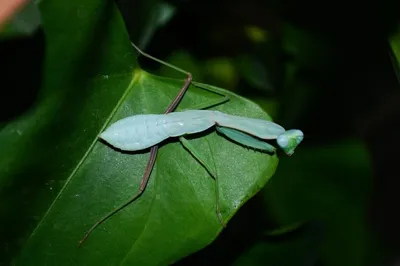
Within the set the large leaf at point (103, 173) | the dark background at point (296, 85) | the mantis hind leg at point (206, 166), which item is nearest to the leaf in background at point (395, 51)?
the dark background at point (296, 85)

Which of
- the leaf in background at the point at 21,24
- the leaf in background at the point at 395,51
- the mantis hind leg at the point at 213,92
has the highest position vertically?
the leaf in background at the point at 395,51

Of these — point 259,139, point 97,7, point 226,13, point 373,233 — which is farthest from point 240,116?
point 373,233

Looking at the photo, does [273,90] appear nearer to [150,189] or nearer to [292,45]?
[292,45]

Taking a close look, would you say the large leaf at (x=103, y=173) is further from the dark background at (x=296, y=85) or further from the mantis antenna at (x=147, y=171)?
the dark background at (x=296, y=85)

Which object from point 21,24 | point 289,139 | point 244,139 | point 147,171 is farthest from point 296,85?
point 21,24

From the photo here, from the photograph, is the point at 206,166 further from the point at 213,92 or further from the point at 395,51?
the point at 395,51

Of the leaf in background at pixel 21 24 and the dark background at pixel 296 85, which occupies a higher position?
the leaf in background at pixel 21 24

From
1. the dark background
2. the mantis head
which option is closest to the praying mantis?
the mantis head
